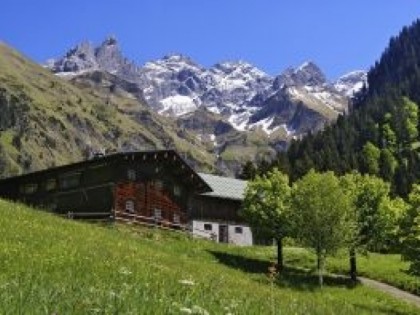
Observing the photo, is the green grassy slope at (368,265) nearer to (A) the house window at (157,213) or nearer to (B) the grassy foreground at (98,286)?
(A) the house window at (157,213)

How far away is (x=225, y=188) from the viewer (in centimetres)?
11262

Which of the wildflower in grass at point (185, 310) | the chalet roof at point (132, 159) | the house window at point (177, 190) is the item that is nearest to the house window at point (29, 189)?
the chalet roof at point (132, 159)

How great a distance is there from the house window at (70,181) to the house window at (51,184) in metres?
1.47

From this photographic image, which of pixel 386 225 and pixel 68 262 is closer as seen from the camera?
pixel 68 262

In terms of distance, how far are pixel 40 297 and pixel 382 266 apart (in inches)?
2864

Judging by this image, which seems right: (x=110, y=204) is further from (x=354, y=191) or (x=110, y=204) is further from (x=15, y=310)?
(x=15, y=310)

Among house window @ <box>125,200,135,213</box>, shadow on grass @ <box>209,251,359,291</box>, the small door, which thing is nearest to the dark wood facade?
house window @ <box>125,200,135,213</box>

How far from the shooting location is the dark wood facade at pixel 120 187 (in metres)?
83.7

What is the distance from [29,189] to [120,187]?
16436mm

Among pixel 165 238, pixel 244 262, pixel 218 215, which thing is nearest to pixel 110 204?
pixel 165 238

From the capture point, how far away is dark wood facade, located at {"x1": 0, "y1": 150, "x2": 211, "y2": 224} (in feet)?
275

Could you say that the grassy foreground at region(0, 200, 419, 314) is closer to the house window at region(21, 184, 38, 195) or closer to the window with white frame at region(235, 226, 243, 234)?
the house window at region(21, 184, 38, 195)

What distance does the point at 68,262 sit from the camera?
23.9 meters

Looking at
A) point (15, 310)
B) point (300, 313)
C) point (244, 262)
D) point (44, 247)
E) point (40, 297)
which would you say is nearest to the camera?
point (15, 310)
